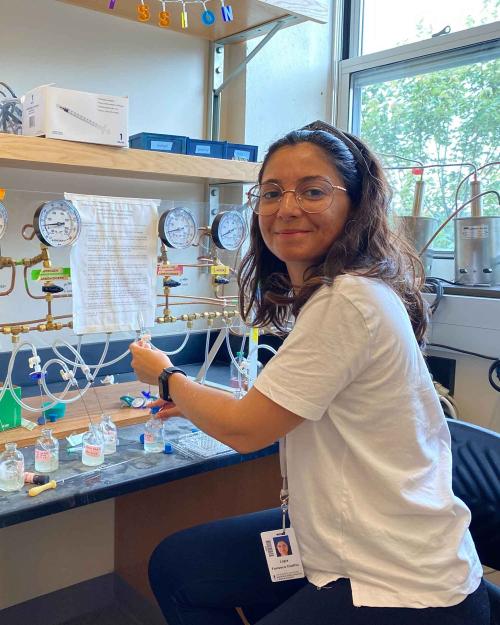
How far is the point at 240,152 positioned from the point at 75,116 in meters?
0.55

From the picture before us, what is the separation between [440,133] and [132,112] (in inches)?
40.2

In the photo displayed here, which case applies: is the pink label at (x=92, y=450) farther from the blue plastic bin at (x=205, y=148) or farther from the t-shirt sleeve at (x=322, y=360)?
the blue plastic bin at (x=205, y=148)

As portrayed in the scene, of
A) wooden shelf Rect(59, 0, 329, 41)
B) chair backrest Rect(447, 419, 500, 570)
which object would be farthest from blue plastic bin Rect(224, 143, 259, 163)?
chair backrest Rect(447, 419, 500, 570)

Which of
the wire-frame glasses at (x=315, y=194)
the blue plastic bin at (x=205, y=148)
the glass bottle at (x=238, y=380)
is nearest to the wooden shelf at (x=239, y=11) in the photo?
the blue plastic bin at (x=205, y=148)

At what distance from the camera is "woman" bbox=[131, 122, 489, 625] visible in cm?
93

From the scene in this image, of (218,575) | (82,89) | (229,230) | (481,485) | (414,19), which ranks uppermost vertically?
(414,19)

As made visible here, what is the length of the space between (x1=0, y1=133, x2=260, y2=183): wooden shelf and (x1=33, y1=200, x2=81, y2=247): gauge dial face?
102 millimetres

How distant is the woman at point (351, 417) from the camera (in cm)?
93

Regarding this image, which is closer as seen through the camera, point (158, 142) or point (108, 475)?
point (108, 475)

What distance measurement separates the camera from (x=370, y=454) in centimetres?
96

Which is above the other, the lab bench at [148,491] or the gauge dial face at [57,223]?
the gauge dial face at [57,223]

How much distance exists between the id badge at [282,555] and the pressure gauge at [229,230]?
0.79 m

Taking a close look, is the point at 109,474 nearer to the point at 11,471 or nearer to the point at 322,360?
the point at 11,471

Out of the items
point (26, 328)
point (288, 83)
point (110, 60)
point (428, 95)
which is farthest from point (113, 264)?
point (428, 95)
